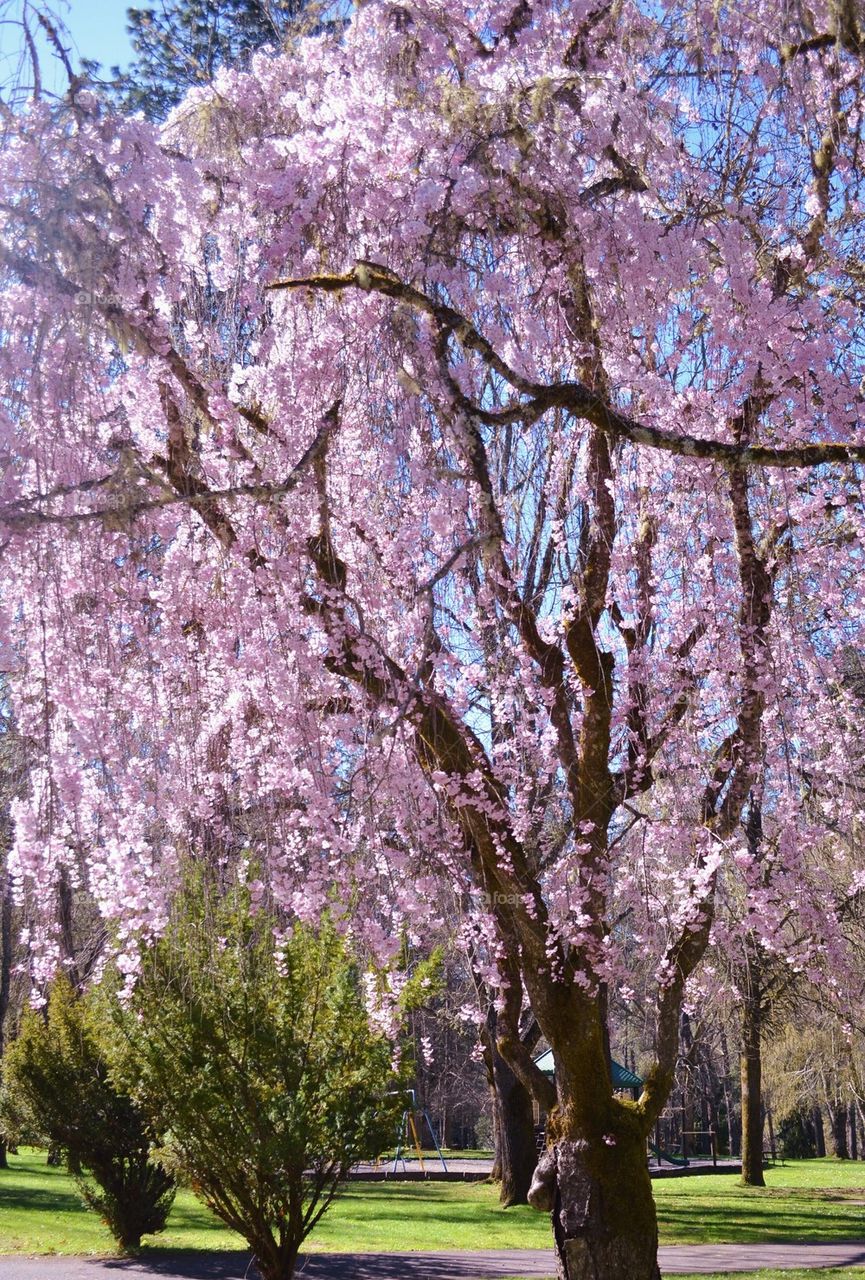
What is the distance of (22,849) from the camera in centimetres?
635

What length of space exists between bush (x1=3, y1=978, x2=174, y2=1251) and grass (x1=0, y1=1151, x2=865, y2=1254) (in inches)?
19.2

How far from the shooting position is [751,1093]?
20.4m

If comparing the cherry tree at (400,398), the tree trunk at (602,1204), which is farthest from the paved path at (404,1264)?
the cherry tree at (400,398)

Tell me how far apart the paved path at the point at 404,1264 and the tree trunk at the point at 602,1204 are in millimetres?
4392

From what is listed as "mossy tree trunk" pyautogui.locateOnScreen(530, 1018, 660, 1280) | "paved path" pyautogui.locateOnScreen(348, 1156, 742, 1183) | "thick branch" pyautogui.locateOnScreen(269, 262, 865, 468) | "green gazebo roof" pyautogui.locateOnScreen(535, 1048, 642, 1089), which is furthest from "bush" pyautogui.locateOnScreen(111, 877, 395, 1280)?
"paved path" pyautogui.locateOnScreen(348, 1156, 742, 1183)

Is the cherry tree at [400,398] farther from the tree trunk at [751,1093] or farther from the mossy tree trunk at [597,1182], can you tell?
the tree trunk at [751,1093]

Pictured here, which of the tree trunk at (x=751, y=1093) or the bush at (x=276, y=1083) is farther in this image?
the tree trunk at (x=751, y=1093)

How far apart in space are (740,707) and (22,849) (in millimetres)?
3831

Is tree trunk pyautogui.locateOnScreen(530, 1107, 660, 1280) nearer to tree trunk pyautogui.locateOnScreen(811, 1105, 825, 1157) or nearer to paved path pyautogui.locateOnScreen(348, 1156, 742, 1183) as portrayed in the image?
paved path pyautogui.locateOnScreen(348, 1156, 742, 1183)

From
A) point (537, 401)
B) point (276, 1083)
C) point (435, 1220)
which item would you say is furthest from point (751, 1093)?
point (537, 401)

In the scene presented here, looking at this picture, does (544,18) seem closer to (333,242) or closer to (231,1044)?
(333,242)

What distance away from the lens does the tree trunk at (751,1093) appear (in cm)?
1822

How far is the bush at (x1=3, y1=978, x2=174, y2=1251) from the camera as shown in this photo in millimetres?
11492

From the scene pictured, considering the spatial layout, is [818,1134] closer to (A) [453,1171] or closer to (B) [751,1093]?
(A) [453,1171]
